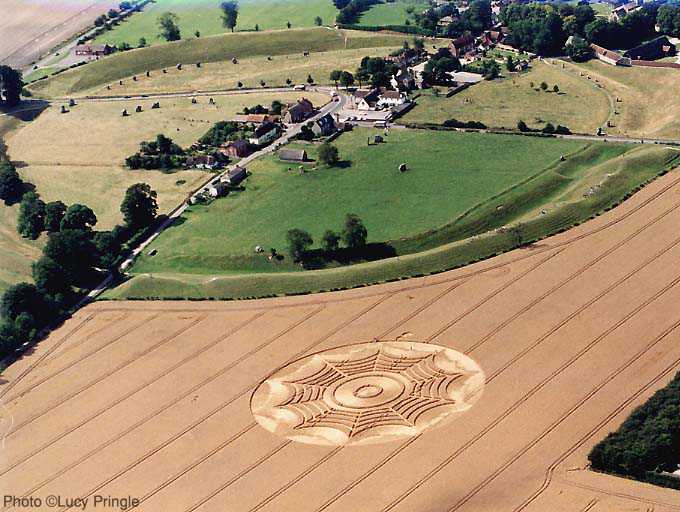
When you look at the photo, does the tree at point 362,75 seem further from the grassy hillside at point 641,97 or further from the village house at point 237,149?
the grassy hillside at point 641,97

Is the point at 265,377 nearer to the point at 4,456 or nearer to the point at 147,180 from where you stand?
the point at 4,456

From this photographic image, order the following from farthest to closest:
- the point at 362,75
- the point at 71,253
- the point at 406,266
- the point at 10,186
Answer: the point at 362,75 → the point at 10,186 → the point at 71,253 → the point at 406,266

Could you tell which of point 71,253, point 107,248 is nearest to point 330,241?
point 107,248

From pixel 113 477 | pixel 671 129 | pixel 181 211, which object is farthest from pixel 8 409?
pixel 671 129

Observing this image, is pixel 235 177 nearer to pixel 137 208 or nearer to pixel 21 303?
pixel 137 208

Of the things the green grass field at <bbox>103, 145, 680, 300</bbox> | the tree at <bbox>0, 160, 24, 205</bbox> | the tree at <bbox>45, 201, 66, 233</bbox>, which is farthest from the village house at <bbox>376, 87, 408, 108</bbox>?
the tree at <bbox>0, 160, 24, 205</bbox>

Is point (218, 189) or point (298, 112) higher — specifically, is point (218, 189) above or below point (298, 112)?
below
